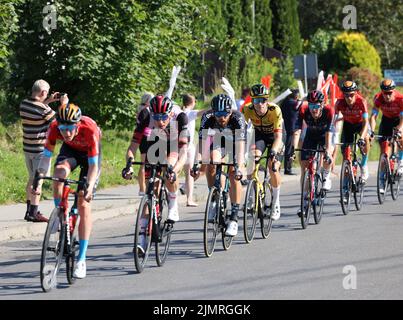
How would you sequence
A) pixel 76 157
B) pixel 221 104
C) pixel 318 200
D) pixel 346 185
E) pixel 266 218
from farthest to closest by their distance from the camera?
pixel 346 185 < pixel 318 200 < pixel 266 218 < pixel 221 104 < pixel 76 157

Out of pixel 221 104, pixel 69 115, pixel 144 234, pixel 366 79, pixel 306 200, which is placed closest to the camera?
pixel 69 115

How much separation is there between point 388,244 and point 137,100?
28.4 feet

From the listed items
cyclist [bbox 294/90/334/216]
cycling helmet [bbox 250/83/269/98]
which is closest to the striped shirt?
cycling helmet [bbox 250/83/269/98]

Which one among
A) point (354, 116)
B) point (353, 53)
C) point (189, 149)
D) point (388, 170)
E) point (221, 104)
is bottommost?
point (388, 170)

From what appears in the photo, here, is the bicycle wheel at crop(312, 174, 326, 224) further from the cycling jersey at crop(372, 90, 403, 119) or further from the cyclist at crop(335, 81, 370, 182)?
the cycling jersey at crop(372, 90, 403, 119)

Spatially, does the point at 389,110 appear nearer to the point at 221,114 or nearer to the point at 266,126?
Result: the point at 266,126

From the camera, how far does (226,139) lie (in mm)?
12359

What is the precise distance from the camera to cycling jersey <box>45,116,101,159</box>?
10352 mm

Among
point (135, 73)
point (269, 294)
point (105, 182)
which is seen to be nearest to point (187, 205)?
point (105, 182)

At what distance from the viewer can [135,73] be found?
20.0m

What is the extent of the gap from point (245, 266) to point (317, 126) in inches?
172

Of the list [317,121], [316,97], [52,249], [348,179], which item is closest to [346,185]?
[348,179]

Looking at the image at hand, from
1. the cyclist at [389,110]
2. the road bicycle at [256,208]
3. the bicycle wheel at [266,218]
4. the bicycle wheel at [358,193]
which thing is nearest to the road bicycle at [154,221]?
the road bicycle at [256,208]
